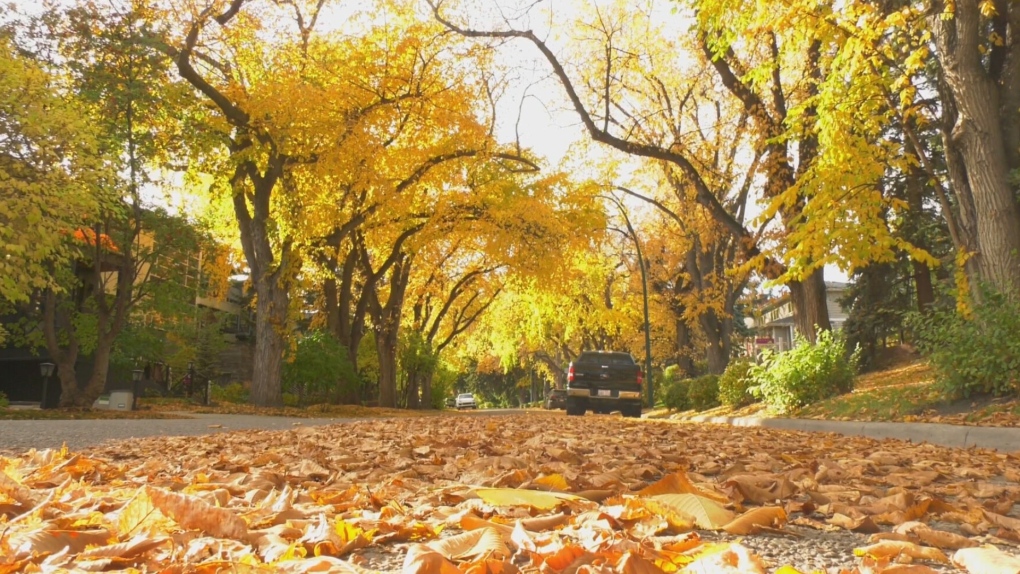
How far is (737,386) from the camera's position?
21266mm

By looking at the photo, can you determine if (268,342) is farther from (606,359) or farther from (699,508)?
(699,508)

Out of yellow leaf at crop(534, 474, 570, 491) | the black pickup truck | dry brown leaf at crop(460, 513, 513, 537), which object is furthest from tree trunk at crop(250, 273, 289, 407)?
dry brown leaf at crop(460, 513, 513, 537)

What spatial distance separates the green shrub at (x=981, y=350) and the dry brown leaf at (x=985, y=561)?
28.2 feet

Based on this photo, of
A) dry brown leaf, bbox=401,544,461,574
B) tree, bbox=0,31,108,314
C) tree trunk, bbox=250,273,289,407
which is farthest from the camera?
tree trunk, bbox=250,273,289,407

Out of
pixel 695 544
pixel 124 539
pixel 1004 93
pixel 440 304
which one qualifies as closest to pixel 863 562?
pixel 695 544

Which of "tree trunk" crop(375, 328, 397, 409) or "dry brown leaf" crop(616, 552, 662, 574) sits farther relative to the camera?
"tree trunk" crop(375, 328, 397, 409)

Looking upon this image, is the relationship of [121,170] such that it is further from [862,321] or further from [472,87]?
[862,321]

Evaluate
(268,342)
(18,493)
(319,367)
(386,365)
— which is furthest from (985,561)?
(386,365)

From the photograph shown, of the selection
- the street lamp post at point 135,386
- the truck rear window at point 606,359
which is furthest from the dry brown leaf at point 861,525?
the truck rear window at point 606,359

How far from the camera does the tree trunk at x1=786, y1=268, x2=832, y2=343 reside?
17578 mm

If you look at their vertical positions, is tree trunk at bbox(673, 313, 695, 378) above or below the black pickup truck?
above

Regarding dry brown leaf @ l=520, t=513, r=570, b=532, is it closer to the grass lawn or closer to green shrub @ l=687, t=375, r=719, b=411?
the grass lawn

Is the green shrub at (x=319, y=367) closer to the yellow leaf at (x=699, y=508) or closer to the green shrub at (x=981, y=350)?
the green shrub at (x=981, y=350)

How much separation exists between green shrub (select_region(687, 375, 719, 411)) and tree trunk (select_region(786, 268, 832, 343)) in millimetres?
7378
